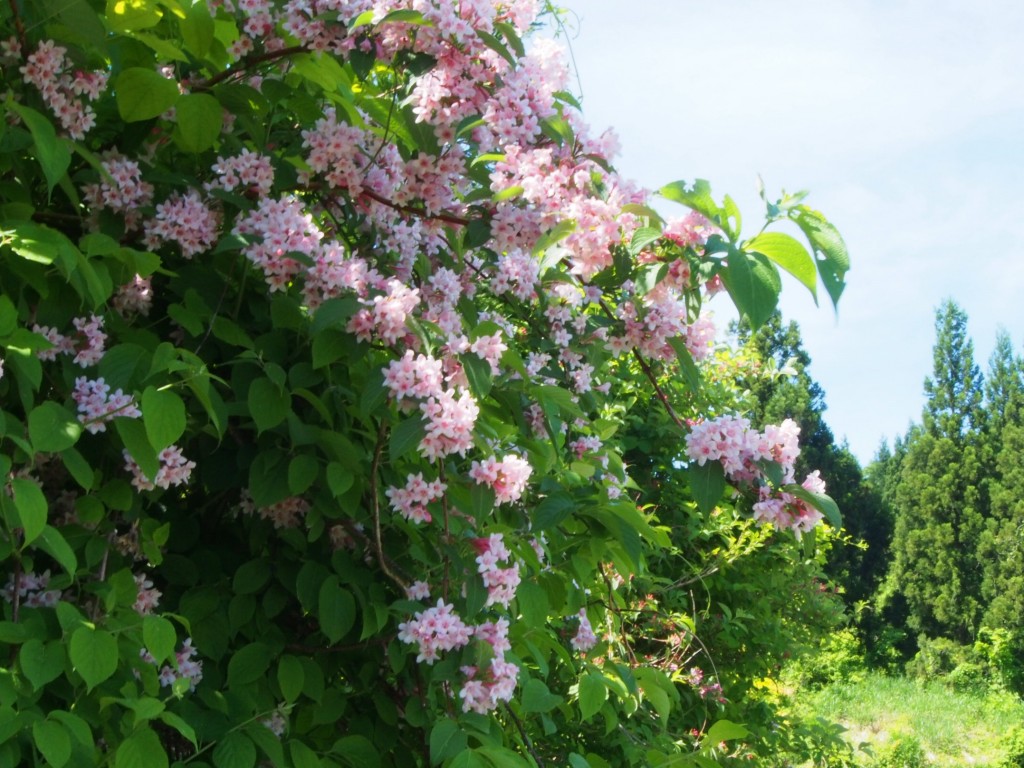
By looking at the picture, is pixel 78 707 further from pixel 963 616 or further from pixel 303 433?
pixel 963 616

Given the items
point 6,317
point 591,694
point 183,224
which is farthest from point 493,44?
point 591,694

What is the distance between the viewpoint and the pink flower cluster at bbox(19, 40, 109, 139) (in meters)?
1.60

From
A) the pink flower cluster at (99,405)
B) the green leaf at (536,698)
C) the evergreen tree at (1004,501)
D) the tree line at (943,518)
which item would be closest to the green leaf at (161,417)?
the pink flower cluster at (99,405)

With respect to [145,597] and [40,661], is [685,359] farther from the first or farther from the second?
[40,661]

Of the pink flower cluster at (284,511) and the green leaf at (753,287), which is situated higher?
the green leaf at (753,287)

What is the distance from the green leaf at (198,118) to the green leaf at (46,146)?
0.25 meters

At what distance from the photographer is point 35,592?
62.0 inches

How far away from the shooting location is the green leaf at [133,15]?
156 centimetres

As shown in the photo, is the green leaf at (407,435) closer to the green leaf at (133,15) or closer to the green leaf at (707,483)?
the green leaf at (707,483)

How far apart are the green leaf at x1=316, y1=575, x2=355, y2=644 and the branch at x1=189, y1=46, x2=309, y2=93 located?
0.87 metres

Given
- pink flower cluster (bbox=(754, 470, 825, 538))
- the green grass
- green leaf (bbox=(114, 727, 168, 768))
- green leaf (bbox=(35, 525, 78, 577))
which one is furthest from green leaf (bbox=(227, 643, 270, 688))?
the green grass

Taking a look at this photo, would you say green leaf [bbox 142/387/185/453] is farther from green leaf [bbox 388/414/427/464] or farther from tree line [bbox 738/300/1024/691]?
tree line [bbox 738/300/1024/691]

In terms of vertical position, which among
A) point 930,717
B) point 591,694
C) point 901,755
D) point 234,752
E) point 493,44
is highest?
point 493,44

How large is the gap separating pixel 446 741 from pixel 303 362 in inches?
25.7
